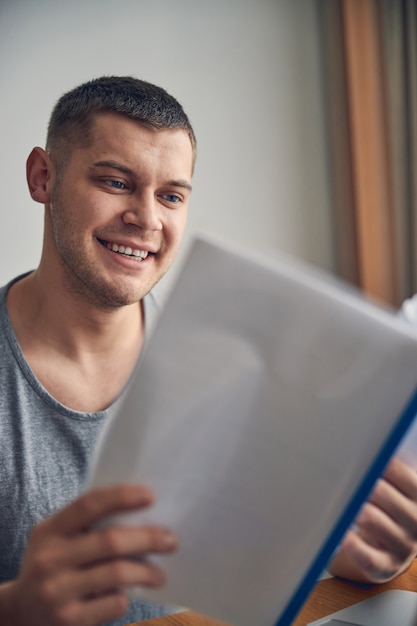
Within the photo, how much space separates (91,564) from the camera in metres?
0.56

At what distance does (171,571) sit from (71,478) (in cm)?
61

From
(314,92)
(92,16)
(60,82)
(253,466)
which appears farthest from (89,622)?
(314,92)

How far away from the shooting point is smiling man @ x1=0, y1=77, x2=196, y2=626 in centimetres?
112

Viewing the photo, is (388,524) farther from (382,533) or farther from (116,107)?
(116,107)

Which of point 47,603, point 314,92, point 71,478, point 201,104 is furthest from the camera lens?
point 314,92

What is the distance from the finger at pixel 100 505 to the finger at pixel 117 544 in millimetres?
12

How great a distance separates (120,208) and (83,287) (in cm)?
16

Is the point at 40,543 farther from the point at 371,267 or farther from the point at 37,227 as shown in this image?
the point at 371,267

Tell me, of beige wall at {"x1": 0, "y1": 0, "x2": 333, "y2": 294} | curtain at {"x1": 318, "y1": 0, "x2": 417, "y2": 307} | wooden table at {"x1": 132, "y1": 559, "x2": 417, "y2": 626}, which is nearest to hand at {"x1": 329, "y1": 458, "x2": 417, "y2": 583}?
wooden table at {"x1": 132, "y1": 559, "x2": 417, "y2": 626}

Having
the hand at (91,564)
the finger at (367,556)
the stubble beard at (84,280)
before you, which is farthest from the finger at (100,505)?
the stubble beard at (84,280)

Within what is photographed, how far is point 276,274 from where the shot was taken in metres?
0.56

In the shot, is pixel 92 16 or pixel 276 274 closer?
pixel 276 274

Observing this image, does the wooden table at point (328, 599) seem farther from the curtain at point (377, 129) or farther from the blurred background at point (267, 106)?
the curtain at point (377, 129)

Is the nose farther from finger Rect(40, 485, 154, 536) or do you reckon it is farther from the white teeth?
finger Rect(40, 485, 154, 536)
